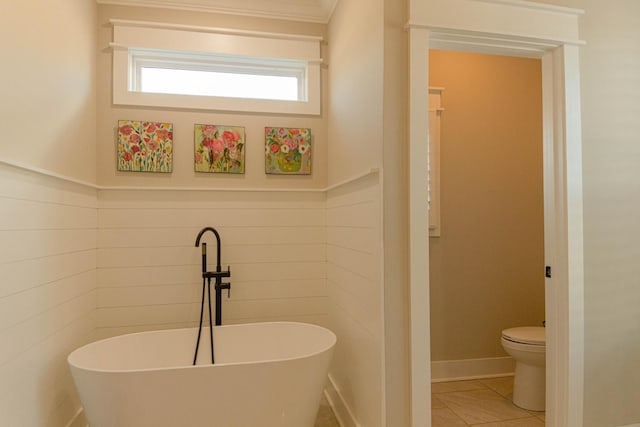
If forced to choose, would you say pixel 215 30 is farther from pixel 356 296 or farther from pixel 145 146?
pixel 356 296

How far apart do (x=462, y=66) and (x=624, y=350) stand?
2.20 m

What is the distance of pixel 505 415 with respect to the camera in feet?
8.23

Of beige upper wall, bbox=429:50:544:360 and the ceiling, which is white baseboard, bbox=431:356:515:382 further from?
the ceiling

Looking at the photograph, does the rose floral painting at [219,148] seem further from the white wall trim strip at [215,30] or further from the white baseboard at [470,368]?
the white baseboard at [470,368]

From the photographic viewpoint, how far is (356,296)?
7.41 feet

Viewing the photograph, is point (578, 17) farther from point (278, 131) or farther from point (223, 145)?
point (223, 145)

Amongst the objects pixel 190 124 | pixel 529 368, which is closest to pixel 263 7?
pixel 190 124

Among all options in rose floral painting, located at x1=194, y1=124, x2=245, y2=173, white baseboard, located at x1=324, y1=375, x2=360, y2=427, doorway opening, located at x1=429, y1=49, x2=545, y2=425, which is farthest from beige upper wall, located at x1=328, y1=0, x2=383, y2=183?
white baseboard, located at x1=324, y1=375, x2=360, y2=427

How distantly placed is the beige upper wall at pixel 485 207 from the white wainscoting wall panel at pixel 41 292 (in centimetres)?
240

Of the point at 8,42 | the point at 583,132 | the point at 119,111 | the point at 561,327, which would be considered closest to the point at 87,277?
the point at 119,111

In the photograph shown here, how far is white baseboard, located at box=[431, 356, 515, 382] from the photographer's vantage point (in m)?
3.05

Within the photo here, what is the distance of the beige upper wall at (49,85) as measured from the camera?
5.29 ft

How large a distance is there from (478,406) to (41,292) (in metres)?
2.65

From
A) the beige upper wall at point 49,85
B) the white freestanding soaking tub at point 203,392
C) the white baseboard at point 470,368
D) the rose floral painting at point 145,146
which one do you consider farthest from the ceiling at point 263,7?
the white baseboard at point 470,368
